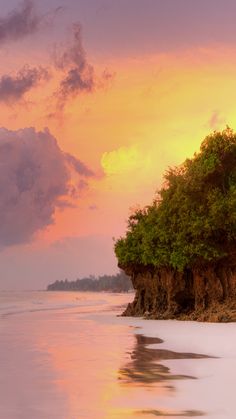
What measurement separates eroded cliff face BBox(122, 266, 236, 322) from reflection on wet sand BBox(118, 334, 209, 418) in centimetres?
1729

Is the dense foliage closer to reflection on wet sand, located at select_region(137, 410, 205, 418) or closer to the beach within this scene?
the beach

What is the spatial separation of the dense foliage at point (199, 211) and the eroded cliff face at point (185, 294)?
4.85 feet

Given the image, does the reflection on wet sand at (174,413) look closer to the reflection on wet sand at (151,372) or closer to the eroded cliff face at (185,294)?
the reflection on wet sand at (151,372)

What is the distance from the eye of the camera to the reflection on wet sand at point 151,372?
35.0 feet

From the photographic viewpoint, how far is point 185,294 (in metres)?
47.7

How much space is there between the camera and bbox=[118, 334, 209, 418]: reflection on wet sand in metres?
10.7

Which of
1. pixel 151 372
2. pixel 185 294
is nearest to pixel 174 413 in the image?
pixel 151 372

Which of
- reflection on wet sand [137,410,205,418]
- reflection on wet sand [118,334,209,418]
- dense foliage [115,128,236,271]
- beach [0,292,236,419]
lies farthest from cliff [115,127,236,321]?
reflection on wet sand [137,410,205,418]

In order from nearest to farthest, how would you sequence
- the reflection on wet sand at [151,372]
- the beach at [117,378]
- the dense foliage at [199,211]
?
the reflection on wet sand at [151,372]
the beach at [117,378]
the dense foliage at [199,211]

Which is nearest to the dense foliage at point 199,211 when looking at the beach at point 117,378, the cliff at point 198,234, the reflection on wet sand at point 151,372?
the cliff at point 198,234

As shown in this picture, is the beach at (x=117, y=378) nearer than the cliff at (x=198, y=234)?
Yes

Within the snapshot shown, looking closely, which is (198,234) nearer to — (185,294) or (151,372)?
(185,294)

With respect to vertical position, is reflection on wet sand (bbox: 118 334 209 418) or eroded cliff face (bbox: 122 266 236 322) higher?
eroded cliff face (bbox: 122 266 236 322)

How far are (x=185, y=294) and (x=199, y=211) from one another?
8372mm
